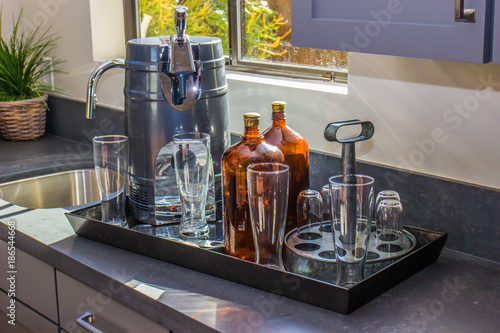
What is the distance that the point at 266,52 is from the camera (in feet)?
6.02

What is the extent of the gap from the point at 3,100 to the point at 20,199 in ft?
1.60

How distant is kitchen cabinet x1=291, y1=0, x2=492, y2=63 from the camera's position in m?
0.89

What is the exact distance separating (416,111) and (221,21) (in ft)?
2.69

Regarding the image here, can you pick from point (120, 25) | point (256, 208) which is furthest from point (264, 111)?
point (120, 25)

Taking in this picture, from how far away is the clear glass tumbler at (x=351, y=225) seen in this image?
105 cm

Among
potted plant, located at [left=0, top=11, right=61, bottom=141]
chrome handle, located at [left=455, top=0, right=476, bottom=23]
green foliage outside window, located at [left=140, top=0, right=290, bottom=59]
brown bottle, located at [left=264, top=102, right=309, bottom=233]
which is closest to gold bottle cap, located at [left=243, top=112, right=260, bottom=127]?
brown bottle, located at [left=264, top=102, right=309, bottom=233]

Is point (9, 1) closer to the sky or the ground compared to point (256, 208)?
closer to the sky

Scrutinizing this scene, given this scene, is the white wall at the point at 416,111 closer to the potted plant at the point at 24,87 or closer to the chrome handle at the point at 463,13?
the chrome handle at the point at 463,13

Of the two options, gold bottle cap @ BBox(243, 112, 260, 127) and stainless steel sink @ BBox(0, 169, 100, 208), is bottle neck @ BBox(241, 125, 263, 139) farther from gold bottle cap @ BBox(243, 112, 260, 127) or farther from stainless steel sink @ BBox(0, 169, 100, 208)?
stainless steel sink @ BBox(0, 169, 100, 208)

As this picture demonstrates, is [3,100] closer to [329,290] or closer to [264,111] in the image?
[264,111]

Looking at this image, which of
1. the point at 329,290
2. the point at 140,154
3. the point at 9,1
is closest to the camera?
the point at 329,290

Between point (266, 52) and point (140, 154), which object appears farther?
point (266, 52)

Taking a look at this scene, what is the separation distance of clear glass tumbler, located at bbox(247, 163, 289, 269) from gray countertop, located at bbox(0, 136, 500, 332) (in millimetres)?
74

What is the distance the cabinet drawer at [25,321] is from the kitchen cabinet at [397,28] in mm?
863
